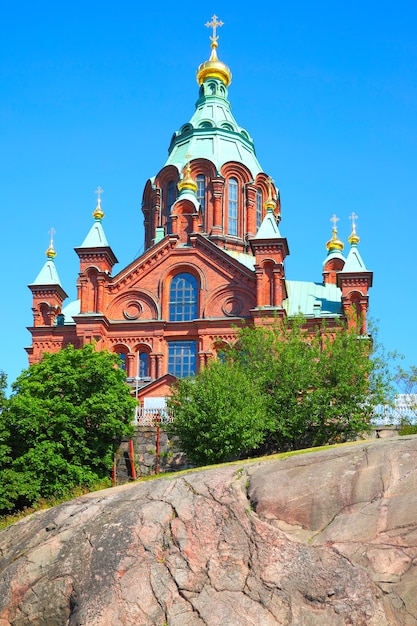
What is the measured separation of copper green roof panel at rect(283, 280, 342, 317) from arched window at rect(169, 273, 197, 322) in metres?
5.31

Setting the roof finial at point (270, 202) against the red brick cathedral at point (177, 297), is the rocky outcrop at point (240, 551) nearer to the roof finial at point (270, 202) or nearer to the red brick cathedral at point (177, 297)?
the red brick cathedral at point (177, 297)

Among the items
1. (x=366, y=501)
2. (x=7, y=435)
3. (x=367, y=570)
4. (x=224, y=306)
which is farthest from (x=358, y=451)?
(x=224, y=306)

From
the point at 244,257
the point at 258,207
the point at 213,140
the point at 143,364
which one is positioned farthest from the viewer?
the point at 213,140

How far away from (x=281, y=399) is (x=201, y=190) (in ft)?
85.2

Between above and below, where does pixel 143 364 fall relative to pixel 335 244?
below

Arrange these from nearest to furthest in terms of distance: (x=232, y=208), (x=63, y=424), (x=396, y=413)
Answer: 1. (x=63, y=424)
2. (x=396, y=413)
3. (x=232, y=208)

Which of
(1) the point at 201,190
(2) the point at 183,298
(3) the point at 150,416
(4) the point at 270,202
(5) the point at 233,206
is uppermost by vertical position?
(1) the point at 201,190

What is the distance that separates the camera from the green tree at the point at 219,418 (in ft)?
118

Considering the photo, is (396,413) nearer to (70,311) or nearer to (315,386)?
(315,386)

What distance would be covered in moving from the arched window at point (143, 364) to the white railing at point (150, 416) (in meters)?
10.1

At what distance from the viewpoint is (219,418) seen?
36.2m

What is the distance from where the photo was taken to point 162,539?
977 inches

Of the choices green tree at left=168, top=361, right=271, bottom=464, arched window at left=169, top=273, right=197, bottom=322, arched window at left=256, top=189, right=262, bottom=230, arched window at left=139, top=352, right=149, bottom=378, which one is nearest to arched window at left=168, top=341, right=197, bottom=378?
arched window at left=139, top=352, right=149, bottom=378

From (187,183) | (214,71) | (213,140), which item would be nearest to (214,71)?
(214,71)
